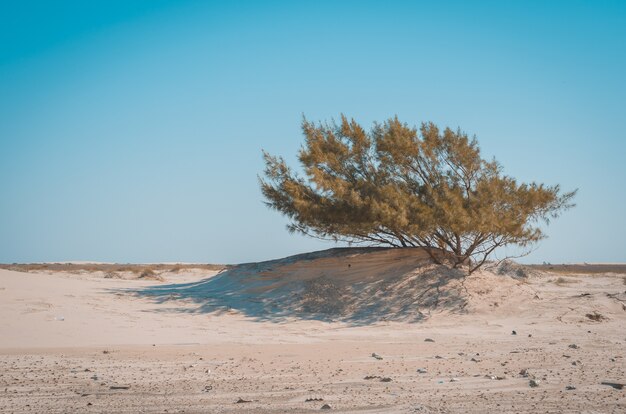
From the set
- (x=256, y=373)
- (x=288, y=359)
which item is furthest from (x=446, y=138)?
(x=256, y=373)

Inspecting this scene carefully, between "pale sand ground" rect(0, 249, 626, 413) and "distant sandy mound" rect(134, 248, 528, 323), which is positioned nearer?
"pale sand ground" rect(0, 249, 626, 413)

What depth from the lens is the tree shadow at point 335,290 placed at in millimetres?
15266

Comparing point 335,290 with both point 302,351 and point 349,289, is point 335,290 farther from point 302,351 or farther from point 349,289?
point 302,351

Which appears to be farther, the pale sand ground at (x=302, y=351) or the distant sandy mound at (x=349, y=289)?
the distant sandy mound at (x=349, y=289)

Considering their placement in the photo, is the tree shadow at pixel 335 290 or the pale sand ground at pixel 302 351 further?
the tree shadow at pixel 335 290

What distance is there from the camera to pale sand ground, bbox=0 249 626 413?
669cm

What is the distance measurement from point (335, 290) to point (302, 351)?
19.2 feet

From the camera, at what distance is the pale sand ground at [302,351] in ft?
21.9

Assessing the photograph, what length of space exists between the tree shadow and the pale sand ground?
74 mm

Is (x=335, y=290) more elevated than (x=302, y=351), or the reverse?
(x=335, y=290)

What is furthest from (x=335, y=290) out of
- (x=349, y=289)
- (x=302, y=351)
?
(x=302, y=351)

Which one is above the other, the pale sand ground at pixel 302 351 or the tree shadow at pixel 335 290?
the tree shadow at pixel 335 290

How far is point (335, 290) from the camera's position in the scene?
16.3 metres

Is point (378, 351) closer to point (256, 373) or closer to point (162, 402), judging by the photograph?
point (256, 373)
